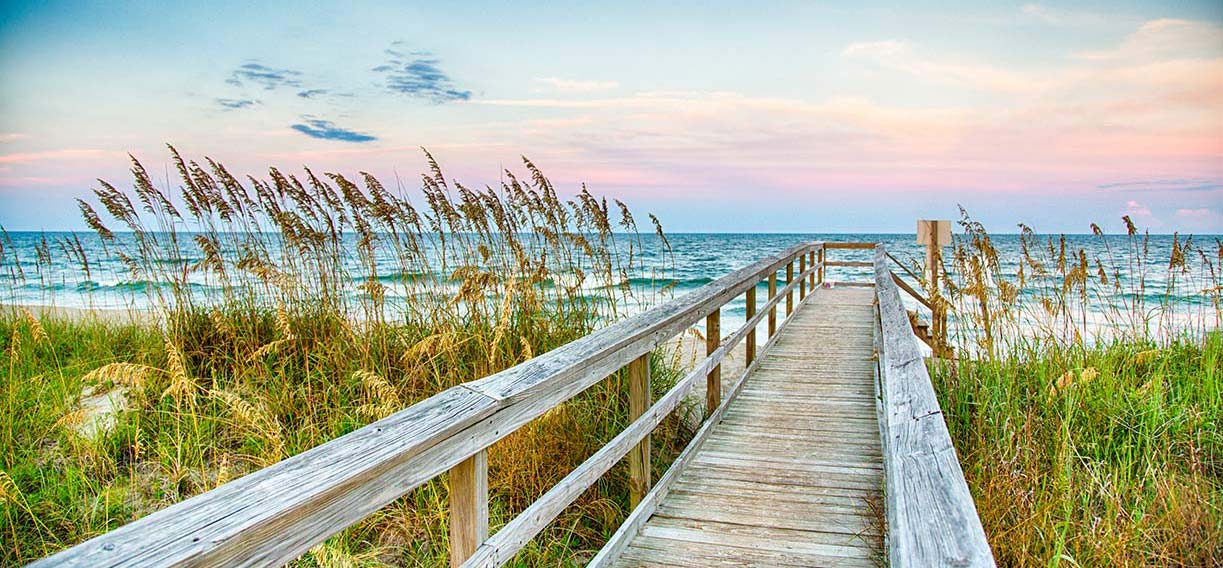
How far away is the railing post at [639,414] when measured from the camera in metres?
3.26

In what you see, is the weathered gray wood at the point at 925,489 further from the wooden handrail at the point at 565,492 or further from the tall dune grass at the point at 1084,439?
the tall dune grass at the point at 1084,439

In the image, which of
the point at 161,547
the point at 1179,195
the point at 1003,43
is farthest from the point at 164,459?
the point at 1179,195

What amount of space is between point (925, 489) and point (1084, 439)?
453 cm

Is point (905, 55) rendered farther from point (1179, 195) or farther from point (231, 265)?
point (231, 265)

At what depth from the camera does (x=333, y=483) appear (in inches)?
50.1

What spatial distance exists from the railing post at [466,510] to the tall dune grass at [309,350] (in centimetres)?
135

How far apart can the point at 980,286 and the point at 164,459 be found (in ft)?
19.1

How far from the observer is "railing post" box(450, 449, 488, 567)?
5.94 feet

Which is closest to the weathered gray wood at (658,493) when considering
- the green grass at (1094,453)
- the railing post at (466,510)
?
the railing post at (466,510)

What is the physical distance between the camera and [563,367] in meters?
2.37

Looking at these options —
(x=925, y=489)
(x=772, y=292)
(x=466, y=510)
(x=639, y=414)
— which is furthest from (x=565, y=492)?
(x=772, y=292)

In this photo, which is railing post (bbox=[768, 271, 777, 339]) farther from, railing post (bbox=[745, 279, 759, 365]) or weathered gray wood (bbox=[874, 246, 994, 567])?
weathered gray wood (bbox=[874, 246, 994, 567])

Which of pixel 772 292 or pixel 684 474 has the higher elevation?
pixel 772 292

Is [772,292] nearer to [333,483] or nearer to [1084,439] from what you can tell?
[1084,439]
